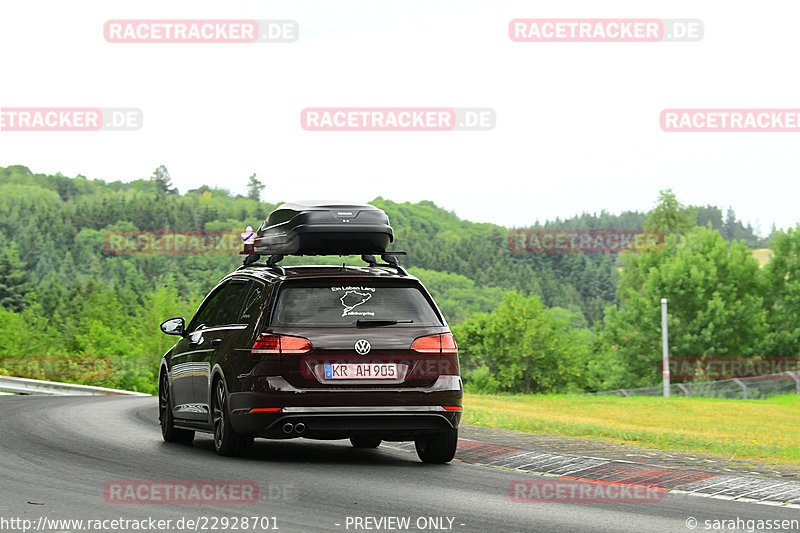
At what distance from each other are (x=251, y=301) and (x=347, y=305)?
40.4 inches

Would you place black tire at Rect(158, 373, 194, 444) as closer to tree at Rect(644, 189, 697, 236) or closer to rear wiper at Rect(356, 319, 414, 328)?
rear wiper at Rect(356, 319, 414, 328)

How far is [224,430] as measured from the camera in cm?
962

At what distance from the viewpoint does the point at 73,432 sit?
1232 centimetres

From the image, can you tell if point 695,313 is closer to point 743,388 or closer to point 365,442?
point 743,388

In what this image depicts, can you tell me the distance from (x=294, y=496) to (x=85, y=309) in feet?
414

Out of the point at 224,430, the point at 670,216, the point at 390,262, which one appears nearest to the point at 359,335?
the point at 224,430

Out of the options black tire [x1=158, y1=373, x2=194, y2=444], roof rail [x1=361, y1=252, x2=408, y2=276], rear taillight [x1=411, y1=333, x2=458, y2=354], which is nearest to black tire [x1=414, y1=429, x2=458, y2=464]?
rear taillight [x1=411, y1=333, x2=458, y2=354]

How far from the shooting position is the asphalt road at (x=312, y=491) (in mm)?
6660

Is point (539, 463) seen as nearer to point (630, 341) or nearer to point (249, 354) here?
point (249, 354)

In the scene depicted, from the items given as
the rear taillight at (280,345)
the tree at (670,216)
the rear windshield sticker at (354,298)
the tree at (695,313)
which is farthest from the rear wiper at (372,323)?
the tree at (670,216)

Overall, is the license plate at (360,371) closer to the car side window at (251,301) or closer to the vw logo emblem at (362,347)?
the vw logo emblem at (362,347)

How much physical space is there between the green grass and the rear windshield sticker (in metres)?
4.19

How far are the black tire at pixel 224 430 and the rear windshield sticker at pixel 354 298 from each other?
134 cm

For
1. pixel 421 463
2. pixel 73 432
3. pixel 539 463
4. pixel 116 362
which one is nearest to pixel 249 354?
pixel 421 463
